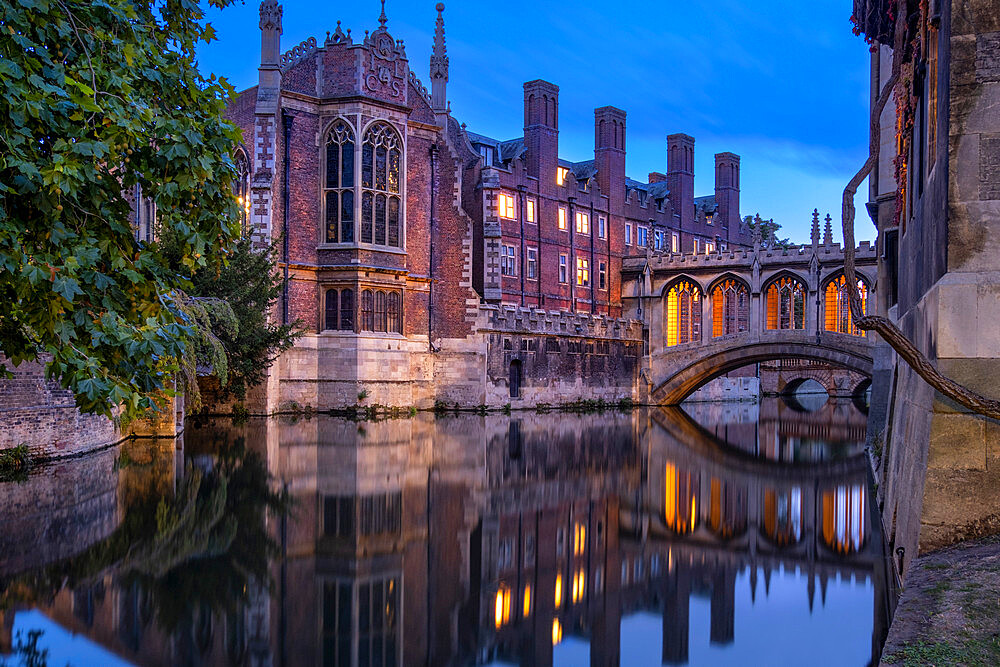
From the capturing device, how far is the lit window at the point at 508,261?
1572 inches

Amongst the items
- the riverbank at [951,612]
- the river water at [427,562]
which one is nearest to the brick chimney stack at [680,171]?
the river water at [427,562]

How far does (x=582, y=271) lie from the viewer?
143ft

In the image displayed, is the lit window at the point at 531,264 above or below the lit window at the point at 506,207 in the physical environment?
below

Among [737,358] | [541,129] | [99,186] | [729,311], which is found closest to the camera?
[99,186]

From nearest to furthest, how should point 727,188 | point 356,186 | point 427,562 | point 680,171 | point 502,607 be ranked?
point 502,607
point 427,562
point 356,186
point 680,171
point 727,188

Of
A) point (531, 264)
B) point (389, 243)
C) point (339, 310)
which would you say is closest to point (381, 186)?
point (389, 243)

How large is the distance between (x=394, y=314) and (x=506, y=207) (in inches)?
442

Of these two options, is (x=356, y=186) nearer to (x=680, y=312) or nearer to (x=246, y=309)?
(x=246, y=309)

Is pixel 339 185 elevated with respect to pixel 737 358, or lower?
elevated

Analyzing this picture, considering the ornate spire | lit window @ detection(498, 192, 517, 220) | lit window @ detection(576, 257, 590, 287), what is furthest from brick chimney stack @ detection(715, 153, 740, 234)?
the ornate spire

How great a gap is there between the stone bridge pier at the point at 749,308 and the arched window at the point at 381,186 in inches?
624

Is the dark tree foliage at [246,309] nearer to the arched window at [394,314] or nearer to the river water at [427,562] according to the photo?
the arched window at [394,314]

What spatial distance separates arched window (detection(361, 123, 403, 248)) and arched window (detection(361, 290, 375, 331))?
5.79 ft

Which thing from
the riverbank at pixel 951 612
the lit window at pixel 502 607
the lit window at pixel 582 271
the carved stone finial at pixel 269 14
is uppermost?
the carved stone finial at pixel 269 14
